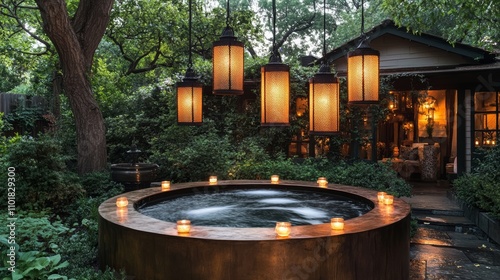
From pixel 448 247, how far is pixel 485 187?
1.83 metres

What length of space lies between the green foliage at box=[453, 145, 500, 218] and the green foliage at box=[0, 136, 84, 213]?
6.87 m

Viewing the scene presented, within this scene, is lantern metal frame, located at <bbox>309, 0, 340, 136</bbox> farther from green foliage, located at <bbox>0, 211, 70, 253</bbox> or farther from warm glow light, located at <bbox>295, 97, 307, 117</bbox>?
warm glow light, located at <bbox>295, 97, 307, 117</bbox>

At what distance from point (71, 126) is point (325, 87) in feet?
31.8

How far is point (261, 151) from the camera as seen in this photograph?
32.3 feet

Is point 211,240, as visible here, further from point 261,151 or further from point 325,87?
point 261,151

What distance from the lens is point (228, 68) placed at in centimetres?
359

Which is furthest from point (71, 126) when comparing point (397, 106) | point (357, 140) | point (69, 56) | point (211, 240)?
point (397, 106)

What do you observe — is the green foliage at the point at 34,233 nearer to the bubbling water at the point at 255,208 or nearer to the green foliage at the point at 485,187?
the bubbling water at the point at 255,208

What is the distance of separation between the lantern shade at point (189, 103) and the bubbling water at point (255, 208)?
102 cm

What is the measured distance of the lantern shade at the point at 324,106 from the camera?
10.5 feet

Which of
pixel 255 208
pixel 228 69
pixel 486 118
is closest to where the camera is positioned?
pixel 228 69

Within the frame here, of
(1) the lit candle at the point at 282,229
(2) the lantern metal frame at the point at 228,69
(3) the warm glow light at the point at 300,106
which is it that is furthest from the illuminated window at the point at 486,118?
(1) the lit candle at the point at 282,229

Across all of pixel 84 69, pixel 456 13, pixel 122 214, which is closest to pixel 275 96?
pixel 122 214

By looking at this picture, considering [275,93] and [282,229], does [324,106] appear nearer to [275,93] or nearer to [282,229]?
[275,93]
